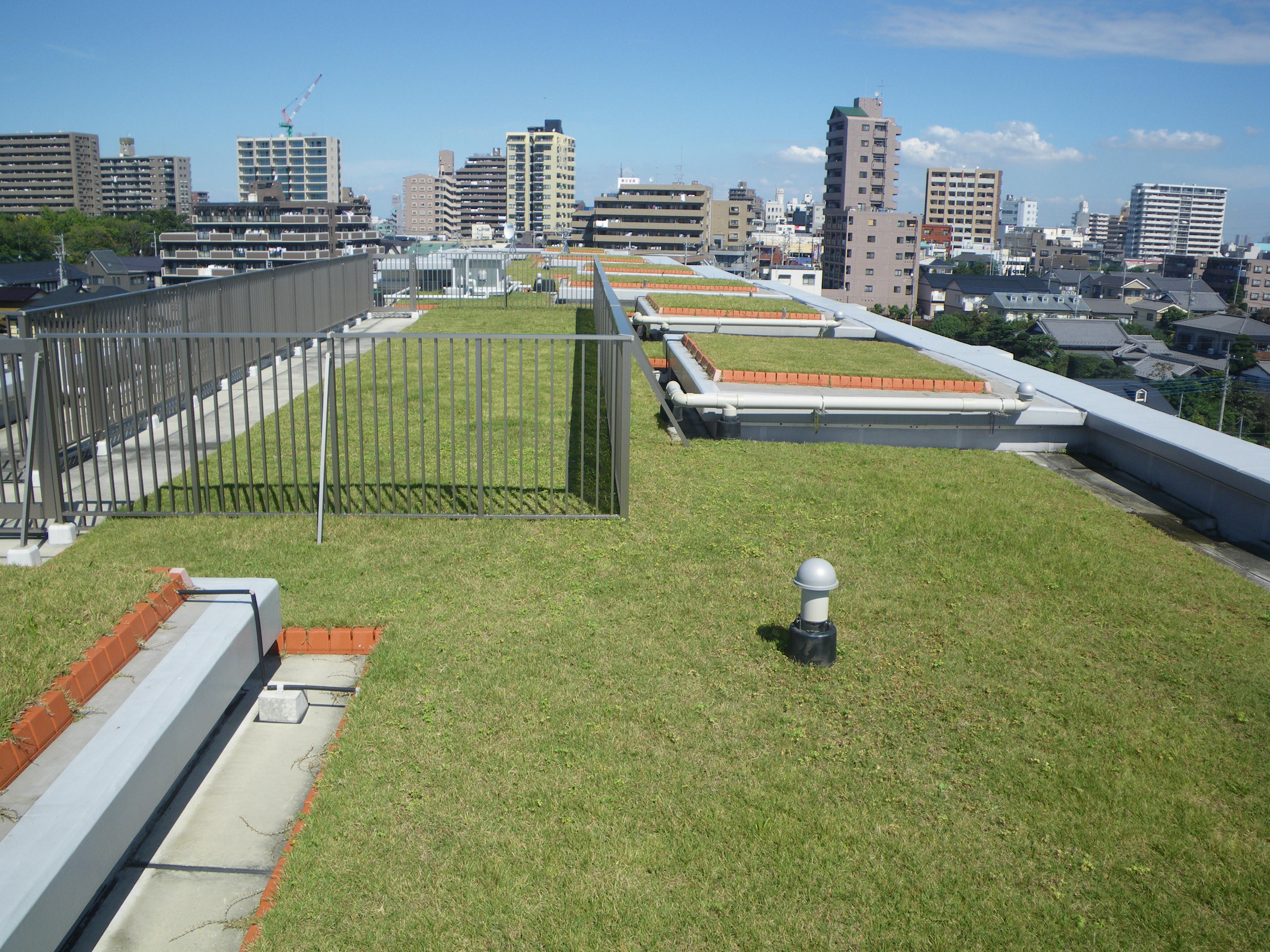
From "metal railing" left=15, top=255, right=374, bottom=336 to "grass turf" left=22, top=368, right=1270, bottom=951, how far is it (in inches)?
136

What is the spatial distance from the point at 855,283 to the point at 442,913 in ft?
378

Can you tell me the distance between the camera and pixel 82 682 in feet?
11.9

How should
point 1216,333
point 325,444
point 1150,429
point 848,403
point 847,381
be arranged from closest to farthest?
point 325,444
point 1150,429
point 848,403
point 847,381
point 1216,333

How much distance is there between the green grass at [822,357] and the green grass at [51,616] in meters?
7.03

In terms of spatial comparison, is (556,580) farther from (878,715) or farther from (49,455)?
(49,455)

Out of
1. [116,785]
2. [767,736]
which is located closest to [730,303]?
[767,736]

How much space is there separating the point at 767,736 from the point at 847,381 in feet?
21.4

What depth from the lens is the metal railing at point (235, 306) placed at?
935cm

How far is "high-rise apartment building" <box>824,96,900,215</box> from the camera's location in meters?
121

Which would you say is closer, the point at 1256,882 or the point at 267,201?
the point at 1256,882

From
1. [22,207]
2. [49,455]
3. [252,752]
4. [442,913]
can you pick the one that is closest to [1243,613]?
[442,913]

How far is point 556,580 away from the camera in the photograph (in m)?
6.16

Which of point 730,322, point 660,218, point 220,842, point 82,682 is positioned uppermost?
point 660,218

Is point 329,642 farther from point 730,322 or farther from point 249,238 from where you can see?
point 249,238
